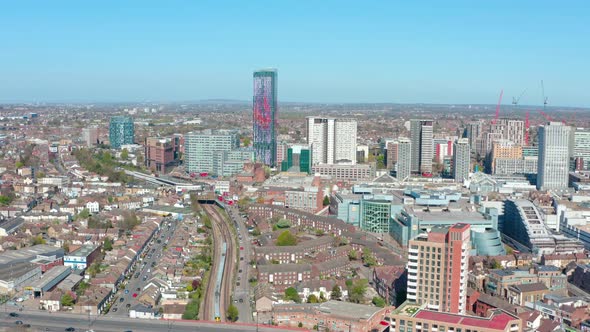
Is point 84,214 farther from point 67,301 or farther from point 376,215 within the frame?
point 376,215

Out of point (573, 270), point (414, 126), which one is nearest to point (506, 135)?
point (414, 126)

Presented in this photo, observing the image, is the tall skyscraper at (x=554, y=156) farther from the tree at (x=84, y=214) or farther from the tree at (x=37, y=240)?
the tree at (x=37, y=240)

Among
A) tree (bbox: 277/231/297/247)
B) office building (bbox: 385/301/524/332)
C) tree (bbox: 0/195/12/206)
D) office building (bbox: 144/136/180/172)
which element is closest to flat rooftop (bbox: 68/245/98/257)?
tree (bbox: 277/231/297/247)

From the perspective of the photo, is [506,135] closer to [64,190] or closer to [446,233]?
[64,190]

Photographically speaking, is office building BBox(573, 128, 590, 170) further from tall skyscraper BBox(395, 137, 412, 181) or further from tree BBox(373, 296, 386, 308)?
tree BBox(373, 296, 386, 308)

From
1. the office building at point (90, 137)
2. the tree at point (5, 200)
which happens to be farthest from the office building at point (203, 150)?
the office building at point (90, 137)

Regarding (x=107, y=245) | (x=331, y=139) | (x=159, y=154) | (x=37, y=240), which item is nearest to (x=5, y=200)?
(x=37, y=240)
